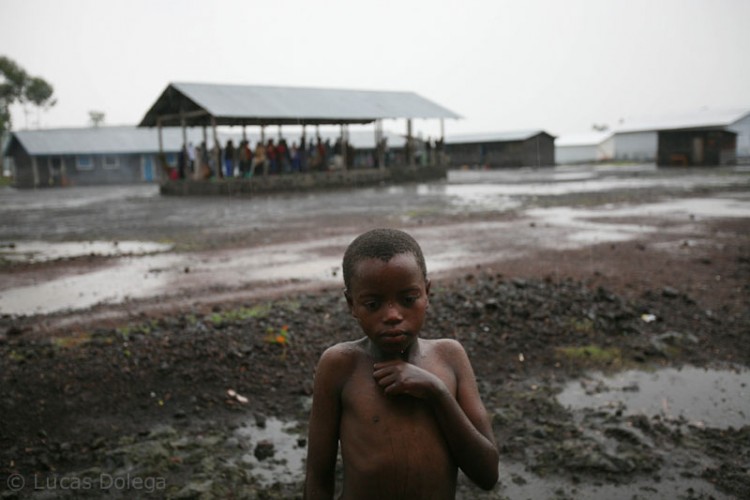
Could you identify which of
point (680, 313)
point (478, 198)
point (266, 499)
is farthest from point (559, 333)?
point (478, 198)

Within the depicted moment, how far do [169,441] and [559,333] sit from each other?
315 cm

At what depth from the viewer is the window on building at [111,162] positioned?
155 feet

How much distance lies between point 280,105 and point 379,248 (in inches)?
1216

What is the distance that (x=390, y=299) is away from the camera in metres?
1.71

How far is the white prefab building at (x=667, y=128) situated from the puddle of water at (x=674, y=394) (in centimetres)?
4582

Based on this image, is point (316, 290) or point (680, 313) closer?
point (680, 313)

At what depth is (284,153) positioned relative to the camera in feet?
104

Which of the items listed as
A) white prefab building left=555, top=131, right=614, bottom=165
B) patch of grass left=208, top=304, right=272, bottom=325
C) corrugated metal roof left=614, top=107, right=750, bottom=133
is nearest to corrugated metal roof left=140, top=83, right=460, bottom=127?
corrugated metal roof left=614, top=107, right=750, bottom=133

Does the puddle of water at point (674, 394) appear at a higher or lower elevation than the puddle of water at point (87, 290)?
lower

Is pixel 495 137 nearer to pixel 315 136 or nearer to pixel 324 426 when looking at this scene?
pixel 315 136

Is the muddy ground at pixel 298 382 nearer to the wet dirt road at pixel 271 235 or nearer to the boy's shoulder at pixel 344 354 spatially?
the wet dirt road at pixel 271 235

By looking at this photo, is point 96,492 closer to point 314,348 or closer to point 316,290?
point 314,348

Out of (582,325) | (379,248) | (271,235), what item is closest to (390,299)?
(379,248)

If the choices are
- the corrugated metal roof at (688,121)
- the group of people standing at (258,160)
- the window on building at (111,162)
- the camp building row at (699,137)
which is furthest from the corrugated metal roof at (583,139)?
the window on building at (111,162)
